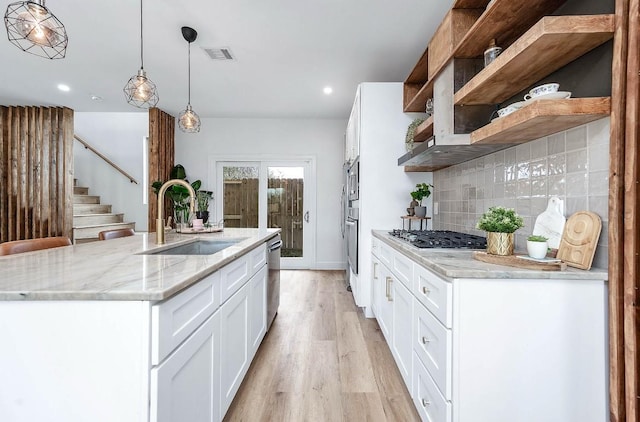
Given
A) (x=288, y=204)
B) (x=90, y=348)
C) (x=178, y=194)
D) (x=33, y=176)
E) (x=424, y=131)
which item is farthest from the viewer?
(x=288, y=204)

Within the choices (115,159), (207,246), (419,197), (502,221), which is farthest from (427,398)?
(115,159)

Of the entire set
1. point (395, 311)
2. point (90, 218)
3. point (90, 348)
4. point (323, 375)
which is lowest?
point (323, 375)

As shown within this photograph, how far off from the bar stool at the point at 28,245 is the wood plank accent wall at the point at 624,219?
265 cm

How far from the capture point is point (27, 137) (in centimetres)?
488

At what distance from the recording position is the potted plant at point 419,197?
2857mm

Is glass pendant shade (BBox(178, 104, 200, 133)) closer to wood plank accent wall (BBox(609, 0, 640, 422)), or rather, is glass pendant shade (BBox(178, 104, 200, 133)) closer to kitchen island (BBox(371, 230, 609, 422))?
kitchen island (BBox(371, 230, 609, 422))

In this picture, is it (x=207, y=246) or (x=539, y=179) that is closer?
(x=539, y=179)

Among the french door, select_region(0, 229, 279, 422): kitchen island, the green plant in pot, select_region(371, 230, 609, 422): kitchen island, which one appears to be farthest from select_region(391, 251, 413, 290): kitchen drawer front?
the green plant in pot

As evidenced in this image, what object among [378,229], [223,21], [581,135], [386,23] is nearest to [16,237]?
[223,21]

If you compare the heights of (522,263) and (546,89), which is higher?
(546,89)

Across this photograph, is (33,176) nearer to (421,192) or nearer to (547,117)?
(421,192)

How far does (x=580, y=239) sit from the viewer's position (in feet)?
4.08

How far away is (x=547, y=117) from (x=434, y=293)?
84 centimetres

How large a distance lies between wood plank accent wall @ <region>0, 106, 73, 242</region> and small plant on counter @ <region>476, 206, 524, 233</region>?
5.86 metres
